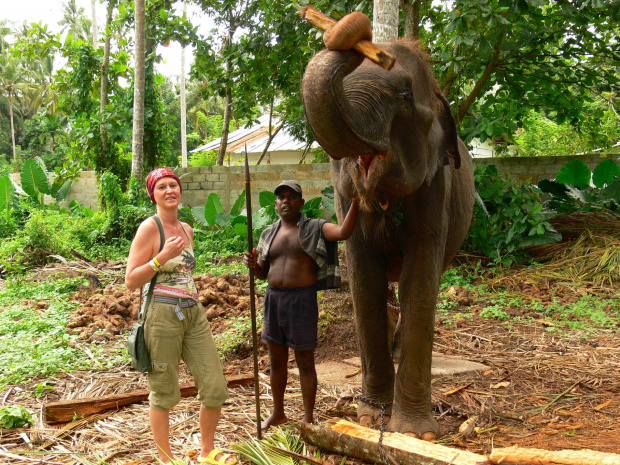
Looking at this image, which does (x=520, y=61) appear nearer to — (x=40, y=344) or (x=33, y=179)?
(x=40, y=344)

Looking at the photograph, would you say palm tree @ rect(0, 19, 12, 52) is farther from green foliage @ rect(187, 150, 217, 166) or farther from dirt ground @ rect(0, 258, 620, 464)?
dirt ground @ rect(0, 258, 620, 464)

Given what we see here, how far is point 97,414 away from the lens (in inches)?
176

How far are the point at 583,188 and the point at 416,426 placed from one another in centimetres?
812

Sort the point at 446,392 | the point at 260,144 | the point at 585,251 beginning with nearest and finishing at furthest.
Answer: the point at 446,392 < the point at 585,251 < the point at 260,144

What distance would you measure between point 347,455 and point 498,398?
177cm

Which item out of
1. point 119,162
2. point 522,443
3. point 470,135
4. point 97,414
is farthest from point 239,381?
point 119,162

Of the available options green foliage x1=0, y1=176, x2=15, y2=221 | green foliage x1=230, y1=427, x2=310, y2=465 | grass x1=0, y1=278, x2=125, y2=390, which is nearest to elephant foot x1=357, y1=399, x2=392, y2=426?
green foliage x1=230, y1=427, x2=310, y2=465

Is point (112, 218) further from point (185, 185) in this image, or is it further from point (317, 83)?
point (317, 83)

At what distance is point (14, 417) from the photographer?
4.14 meters

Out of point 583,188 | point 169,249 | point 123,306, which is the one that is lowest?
point 123,306

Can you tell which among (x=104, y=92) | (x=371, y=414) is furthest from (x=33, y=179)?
(x=371, y=414)

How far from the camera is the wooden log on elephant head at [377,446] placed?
9.87 ft

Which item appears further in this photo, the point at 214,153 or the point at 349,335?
the point at 214,153

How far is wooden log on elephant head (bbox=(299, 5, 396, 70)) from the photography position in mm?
2631
